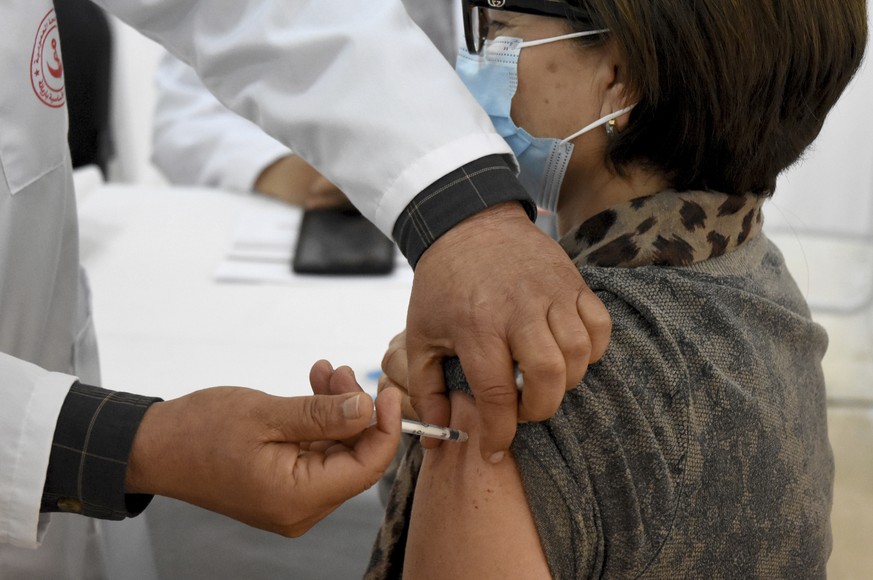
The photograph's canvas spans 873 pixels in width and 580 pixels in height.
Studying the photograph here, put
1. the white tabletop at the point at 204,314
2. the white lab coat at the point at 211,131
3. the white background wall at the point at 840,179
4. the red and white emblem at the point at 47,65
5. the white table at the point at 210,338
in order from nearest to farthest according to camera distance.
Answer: the red and white emblem at the point at 47,65 → the white table at the point at 210,338 → the white tabletop at the point at 204,314 → the white lab coat at the point at 211,131 → the white background wall at the point at 840,179

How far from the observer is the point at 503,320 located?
786 mm

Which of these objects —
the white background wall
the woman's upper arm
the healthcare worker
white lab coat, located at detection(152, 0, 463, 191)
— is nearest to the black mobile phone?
white lab coat, located at detection(152, 0, 463, 191)

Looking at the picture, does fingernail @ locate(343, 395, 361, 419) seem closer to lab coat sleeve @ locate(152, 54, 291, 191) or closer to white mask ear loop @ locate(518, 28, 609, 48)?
white mask ear loop @ locate(518, 28, 609, 48)

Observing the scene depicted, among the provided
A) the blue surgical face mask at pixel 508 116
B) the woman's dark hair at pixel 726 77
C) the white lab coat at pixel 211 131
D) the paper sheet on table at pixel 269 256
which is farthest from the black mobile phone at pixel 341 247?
the woman's dark hair at pixel 726 77

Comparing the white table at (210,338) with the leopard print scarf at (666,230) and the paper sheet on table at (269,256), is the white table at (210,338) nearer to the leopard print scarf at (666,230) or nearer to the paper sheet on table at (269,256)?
the paper sheet on table at (269,256)

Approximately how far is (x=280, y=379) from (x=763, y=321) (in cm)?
88

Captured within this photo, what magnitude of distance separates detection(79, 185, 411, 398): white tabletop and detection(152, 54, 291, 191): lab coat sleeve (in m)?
0.24

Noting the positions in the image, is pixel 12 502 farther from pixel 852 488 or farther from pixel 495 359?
pixel 852 488

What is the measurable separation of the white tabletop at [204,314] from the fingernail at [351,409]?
80cm

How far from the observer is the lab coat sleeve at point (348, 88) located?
0.93 m

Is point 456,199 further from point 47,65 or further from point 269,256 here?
point 269,256

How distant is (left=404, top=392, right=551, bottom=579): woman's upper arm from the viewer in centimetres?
82

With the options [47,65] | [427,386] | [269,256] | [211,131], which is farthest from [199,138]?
[427,386]

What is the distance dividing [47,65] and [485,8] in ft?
1.84
